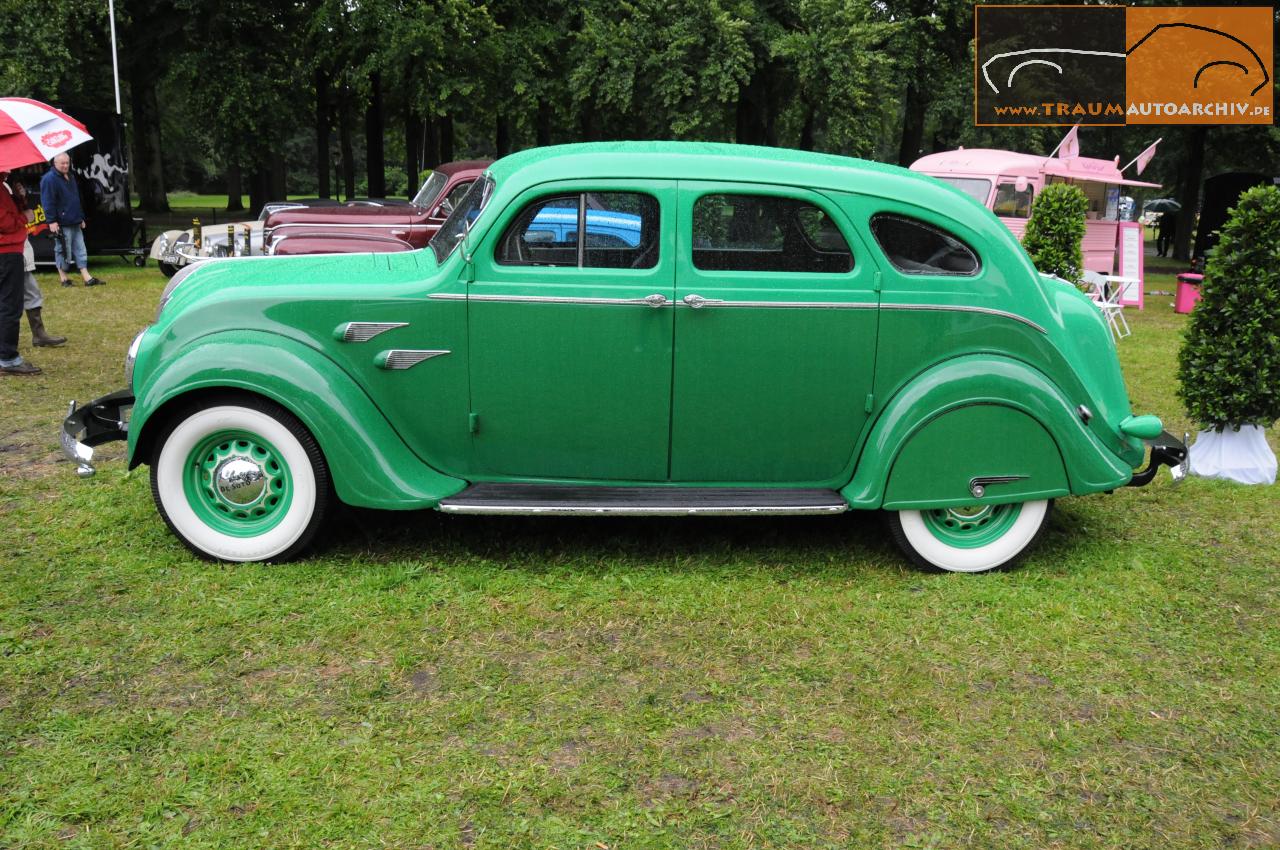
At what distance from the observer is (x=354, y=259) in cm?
517

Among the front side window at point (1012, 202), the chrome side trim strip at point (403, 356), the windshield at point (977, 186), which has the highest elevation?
the windshield at point (977, 186)

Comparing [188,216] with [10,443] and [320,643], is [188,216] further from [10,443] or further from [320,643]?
[320,643]

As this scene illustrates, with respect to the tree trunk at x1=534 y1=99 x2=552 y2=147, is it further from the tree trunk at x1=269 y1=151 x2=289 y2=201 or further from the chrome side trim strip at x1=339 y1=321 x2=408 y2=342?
the chrome side trim strip at x1=339 y1=321 x2=408 y2=342

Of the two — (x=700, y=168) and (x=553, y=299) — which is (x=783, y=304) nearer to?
(x=700, y=168)

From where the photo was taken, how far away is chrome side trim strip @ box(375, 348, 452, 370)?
471 cm

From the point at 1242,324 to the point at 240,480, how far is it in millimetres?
5784

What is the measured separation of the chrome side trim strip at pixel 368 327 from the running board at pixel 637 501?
82cm

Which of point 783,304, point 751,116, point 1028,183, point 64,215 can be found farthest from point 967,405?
point 751,116

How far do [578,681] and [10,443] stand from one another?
199 inches

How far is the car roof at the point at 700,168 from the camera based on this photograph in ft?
15.6

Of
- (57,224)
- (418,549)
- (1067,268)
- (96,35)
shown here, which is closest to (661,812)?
(418,549)

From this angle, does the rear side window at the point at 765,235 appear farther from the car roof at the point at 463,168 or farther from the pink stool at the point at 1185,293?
the pink stool at the point at 1185,293

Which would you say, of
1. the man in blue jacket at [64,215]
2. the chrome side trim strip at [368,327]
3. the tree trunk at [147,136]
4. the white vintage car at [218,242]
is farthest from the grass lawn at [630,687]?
the tree trunk at [147,136]

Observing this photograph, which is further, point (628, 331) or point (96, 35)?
point (96, 35)
